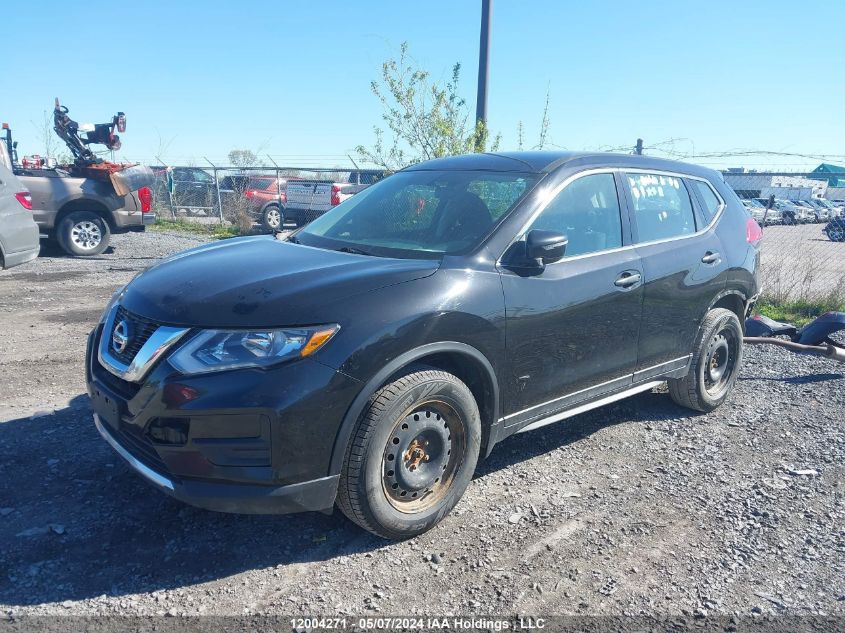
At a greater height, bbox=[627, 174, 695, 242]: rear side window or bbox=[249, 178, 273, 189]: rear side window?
bbox=[627, 174, 695, 242]: rear side window

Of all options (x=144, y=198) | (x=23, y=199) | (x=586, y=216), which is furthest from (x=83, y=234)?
(x=586, y=216)

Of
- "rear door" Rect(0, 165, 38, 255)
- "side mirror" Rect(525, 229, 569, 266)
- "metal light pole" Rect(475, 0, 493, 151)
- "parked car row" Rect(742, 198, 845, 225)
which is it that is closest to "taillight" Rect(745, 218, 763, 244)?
"side mirror" Rect(525, 229, 569, 266)

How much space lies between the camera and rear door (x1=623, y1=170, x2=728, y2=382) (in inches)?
165

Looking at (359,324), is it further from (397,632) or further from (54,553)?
(54,553)

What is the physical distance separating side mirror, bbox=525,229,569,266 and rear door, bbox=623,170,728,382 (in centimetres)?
96

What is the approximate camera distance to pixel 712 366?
16.5 ft

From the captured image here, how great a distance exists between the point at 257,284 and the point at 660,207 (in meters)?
2.87

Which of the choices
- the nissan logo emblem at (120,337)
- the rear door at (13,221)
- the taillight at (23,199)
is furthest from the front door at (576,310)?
Result: the taillight at (23,199)

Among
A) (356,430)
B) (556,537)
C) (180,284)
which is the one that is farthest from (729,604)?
(180,284)

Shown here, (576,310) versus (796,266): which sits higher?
(576,310)

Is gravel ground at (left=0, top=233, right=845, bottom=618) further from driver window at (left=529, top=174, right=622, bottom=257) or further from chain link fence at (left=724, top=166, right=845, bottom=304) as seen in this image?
chain link fence at (left=724, top=166, right=845, bottom=304)

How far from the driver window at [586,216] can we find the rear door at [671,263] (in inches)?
7.2

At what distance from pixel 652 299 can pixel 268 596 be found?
2.83 m

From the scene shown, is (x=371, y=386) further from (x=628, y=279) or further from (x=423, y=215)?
(x=628, y=279)
